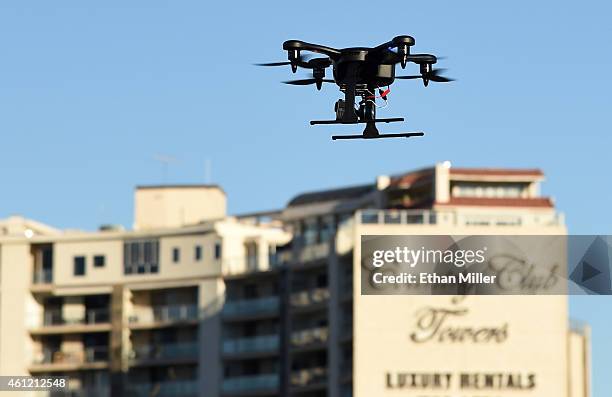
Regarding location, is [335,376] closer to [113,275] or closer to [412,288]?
[412,288]

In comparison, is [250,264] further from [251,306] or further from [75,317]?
[75,317]

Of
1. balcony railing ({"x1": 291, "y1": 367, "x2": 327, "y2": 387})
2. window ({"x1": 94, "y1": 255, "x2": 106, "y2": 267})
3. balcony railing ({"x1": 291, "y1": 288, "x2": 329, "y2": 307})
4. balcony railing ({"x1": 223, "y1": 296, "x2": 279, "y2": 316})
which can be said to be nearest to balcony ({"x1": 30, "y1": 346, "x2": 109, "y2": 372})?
window ({"x1": 94, "y1": 255, "x2": 106, "y2": 267})

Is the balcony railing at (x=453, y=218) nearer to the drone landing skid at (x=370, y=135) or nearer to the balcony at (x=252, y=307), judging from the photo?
the balcony at (x=252, y=307)

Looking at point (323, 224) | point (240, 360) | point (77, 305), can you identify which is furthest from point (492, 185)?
point (77, 305)

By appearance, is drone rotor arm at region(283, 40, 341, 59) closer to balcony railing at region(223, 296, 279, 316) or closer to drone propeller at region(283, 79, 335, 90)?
drone propeller at region(283, 79, 335, 90)

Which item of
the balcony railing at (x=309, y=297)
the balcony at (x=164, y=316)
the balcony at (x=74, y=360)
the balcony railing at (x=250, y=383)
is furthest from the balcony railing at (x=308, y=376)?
the balcony at (x=74, y=360)
